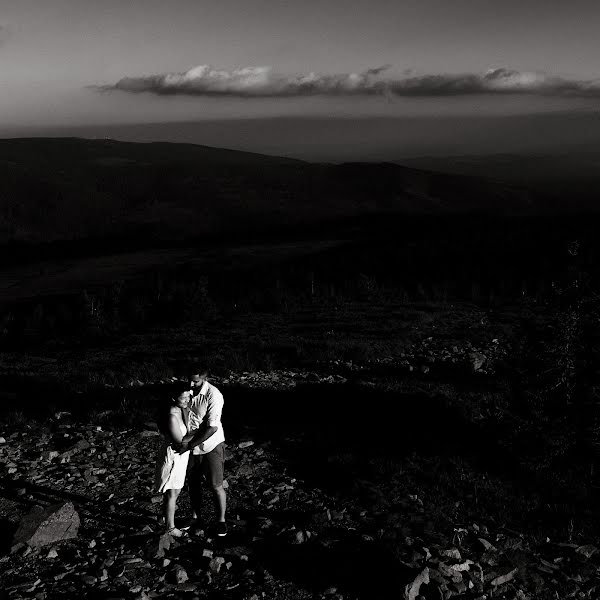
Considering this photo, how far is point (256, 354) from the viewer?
27766 millimetres

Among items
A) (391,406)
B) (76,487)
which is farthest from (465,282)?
(76,487)

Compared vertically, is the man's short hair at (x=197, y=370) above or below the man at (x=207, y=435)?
above

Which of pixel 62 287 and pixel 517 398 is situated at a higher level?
pixel 517 398

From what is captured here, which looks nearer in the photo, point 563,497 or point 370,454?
point 563,497

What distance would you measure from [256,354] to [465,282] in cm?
7805

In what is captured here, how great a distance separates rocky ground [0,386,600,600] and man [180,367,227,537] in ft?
2.09

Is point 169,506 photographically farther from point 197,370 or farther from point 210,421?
point 197,370

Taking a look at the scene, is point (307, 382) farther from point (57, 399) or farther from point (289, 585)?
point (289, 585)

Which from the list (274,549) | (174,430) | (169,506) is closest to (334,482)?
(274,549)

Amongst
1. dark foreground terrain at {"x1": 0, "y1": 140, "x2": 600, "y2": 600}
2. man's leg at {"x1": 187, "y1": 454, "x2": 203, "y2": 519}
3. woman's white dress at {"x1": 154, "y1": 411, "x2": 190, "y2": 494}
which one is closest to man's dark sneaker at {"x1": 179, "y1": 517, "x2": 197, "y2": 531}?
man's leg at {"x1": 187, "y1": 454, "x2": 203, "y2": 519}

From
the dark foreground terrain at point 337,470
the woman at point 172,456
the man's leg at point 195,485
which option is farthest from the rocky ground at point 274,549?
the woman at point 172,456

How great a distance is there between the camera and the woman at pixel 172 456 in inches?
363

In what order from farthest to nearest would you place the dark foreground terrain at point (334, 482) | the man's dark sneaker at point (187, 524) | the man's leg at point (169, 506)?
1. the man's dark sneaker at point (187, 524)
2. the man's leg at point (169, 506)
3. the dark foreground terrain at point (334, 482)

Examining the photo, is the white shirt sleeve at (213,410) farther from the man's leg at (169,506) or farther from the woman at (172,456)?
the man's leg at (169,506)
